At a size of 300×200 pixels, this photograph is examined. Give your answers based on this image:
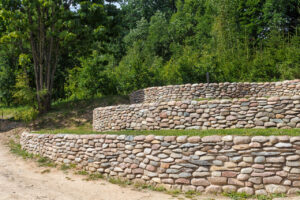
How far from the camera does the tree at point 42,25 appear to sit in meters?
13.7

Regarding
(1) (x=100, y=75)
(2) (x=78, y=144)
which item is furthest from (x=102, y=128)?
(1) (x=100, y=75)

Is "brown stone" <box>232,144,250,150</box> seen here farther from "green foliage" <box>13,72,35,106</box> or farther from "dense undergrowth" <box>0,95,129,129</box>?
"green foliage" <box>13,72,35,106</box>

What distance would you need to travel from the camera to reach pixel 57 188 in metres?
6.10

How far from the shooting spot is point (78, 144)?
24.5 ft

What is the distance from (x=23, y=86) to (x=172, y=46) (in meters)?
19.8

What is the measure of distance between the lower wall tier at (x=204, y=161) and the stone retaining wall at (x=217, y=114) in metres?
2.91

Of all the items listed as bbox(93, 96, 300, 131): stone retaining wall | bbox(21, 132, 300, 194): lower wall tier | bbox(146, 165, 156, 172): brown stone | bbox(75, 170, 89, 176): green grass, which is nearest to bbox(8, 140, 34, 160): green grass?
bbox(75, 170, 89, 176): green grass

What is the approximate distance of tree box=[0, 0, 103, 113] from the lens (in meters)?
13.7

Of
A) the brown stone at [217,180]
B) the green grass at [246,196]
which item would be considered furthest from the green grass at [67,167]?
the green grass at [246,196]

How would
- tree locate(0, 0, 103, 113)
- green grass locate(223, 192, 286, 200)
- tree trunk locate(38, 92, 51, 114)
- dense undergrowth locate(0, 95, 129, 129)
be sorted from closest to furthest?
1. green grass locate(223, 192, 286, 200)
2. tree locate(0, 0, 103, 113)
3. dense undergrowth locate(0, 95, 129, 129)
4. tree trunk locate(38, 92, 51, 114)

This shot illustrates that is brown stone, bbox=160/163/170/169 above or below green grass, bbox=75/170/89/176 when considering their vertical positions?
above

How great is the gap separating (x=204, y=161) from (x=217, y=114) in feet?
10.8

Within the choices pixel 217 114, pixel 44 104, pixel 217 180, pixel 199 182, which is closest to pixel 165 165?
pixel 199 182

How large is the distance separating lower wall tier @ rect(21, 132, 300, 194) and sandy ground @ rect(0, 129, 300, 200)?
406mm
